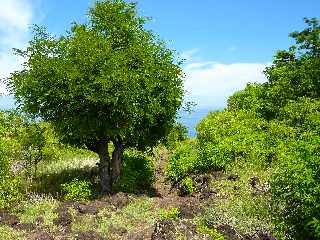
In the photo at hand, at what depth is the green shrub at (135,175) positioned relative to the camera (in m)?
31.0

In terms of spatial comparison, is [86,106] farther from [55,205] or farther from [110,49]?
[55,205]

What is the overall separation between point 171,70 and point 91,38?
4897 mm

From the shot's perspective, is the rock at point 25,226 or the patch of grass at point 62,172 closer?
the rock at point 25,226

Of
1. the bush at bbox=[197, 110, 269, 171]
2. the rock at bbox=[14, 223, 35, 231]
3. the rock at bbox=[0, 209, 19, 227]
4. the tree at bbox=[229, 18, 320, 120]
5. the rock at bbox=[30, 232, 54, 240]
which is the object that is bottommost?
the rock at bbox=[30, 232, 54, 240]

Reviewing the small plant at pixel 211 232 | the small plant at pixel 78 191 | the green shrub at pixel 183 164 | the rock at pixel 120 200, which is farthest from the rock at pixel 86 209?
the green shrub at pixel 183 164

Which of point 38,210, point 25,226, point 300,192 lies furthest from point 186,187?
point 300,192

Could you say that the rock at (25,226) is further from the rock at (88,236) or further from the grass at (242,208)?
the grass at (242,208)

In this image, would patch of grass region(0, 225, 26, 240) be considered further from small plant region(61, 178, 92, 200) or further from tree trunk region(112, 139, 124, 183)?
tree trunk region(112, 139, 124, 183)

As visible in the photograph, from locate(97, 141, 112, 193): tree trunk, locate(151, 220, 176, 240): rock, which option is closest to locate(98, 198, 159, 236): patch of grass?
locate(151, 220, 176, 240): rock

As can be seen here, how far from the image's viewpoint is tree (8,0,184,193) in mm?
27484

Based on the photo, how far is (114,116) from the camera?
28719 millimetres

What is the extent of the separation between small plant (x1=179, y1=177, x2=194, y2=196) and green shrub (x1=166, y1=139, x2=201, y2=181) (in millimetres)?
1437

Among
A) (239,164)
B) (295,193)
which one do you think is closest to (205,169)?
(239,164)

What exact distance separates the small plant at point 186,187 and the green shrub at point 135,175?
2.58 m
